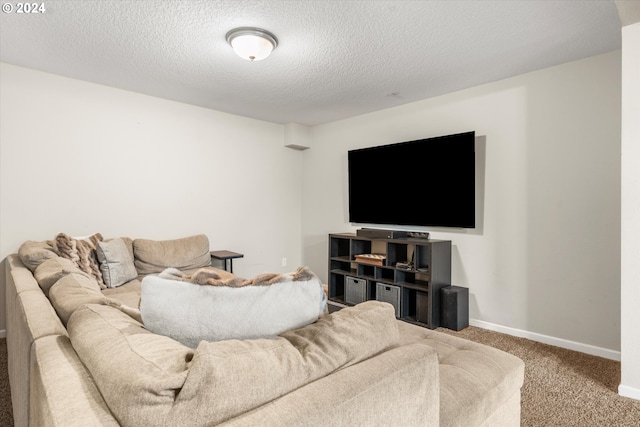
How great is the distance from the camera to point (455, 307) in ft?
10.7

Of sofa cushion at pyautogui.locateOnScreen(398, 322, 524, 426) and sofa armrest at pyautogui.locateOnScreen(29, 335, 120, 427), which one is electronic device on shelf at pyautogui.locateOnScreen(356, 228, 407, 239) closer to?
sofa cushion at pyautogui.locateOnScreen(398, 322, 524, 426)

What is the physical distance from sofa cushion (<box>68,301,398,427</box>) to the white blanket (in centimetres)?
5

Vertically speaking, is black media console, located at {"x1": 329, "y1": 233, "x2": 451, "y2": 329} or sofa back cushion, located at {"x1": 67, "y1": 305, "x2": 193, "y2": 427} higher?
sofa back cushion, located at {"x1": 67, "y1": 305, "x2": 193, "y2": 427}

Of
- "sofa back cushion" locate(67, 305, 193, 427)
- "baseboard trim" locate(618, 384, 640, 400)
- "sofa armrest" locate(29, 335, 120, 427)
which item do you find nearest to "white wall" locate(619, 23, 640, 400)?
"baseboard trim" locate(618, 384, 640, 400)

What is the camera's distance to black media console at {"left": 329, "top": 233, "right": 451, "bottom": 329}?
11.1ft

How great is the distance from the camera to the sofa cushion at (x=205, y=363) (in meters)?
0.66

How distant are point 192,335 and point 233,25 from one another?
2141 mm

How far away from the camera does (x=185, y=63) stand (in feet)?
9.70

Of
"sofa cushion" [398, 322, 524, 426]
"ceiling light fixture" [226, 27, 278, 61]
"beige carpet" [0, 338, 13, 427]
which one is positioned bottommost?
"beige carpet" [0, 338, 13, 427]

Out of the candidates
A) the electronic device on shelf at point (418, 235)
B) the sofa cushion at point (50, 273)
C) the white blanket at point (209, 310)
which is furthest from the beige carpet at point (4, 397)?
the electronic device on shelf at point (418, 235)

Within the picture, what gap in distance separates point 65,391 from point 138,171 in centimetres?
342

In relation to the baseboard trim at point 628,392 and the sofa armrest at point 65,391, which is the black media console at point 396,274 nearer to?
the baseboard trim at point 628,392

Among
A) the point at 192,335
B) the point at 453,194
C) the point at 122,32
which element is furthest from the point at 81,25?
the point at 453,194

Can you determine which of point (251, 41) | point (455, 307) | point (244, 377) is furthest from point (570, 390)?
point (251, 41)
